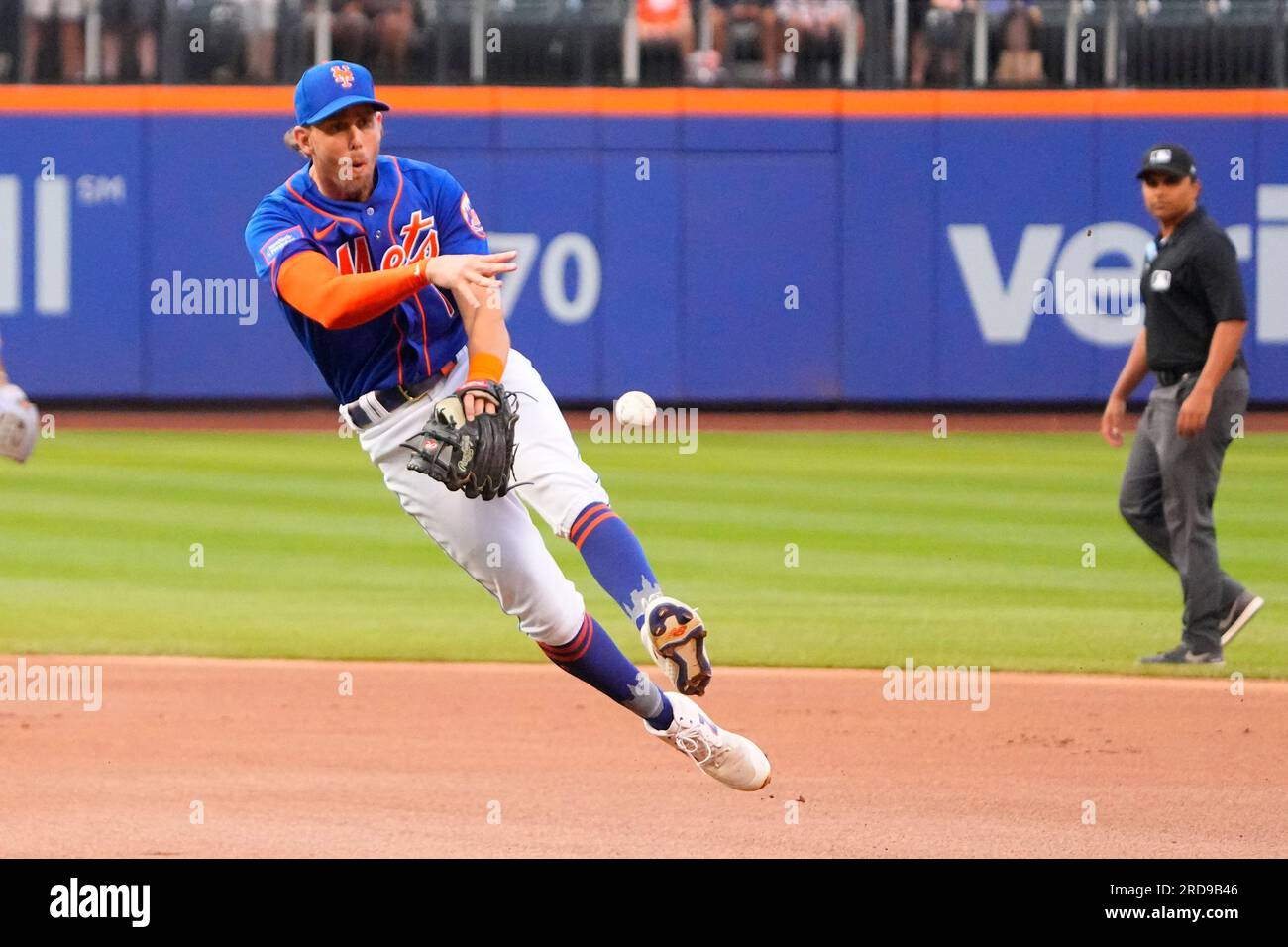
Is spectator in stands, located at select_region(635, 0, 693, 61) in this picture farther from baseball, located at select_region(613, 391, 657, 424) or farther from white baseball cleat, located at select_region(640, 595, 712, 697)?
white baseball cleat, located at select_region(640, 595, 712, 697)

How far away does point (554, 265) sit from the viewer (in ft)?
63.3

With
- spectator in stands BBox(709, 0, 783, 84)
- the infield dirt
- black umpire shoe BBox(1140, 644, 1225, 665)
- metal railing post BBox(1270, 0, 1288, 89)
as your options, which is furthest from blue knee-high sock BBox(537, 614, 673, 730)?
metal railing post BBox(1270, 0, 1288, 89)

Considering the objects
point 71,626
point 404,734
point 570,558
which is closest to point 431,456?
point 404,734

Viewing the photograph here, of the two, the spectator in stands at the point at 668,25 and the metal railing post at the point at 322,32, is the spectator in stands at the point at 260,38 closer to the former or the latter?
the metal railing post at the point at 322,32

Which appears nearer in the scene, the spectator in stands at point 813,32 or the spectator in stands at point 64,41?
the spectator in stands at point 64,41

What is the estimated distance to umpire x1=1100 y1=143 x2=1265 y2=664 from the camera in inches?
317

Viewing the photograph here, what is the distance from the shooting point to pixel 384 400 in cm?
555

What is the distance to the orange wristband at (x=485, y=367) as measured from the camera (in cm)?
514

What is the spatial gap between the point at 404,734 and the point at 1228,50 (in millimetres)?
14320

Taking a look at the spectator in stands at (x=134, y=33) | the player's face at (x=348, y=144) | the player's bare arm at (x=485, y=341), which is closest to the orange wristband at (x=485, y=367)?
the player's bare arm at (x=485, y=341)

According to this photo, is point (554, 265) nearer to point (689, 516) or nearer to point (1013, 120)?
point (1013, 120)

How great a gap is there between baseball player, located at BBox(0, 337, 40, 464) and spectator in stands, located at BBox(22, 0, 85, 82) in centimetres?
1472

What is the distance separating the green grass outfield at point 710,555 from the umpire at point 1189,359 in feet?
2.12

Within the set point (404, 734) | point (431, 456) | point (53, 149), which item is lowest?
point (404, 734)
